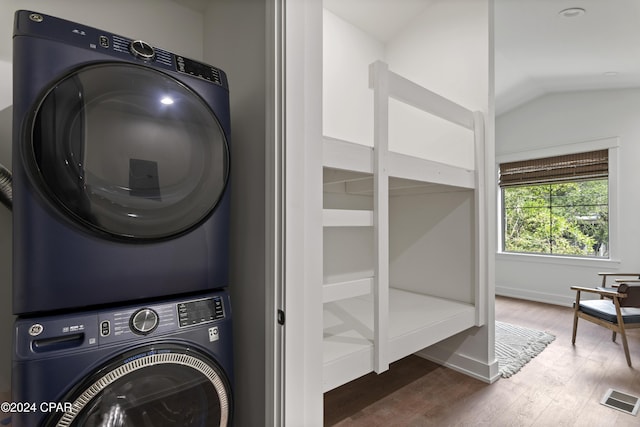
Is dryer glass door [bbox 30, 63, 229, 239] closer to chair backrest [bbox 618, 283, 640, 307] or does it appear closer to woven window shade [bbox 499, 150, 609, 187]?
chair backrest [bbox 618, 283, 640, 307]

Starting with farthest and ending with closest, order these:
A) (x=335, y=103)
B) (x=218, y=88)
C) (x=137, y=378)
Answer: (x=335, y=103) < (x=218, y=88) < (x=137, y=378)

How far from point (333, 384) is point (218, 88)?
123 cm

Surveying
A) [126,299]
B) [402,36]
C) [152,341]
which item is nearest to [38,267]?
[126,299]

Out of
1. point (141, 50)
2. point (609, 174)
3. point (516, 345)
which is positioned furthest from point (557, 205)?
point (141, 50)

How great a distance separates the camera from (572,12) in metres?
2.46

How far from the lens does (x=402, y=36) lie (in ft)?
8.96

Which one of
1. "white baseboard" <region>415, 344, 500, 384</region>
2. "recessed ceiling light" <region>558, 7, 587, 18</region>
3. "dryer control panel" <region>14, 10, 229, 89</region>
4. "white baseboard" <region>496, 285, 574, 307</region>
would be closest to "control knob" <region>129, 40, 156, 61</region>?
"dryer control panel" <region>14, 10, 229, 89</region>

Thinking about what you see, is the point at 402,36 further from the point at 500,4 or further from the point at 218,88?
the point at 218,88

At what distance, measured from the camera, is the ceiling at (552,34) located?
8.00 feet

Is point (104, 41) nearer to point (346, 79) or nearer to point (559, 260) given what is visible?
point (346, 79)

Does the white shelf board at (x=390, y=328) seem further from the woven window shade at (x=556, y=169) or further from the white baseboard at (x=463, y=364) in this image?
the woven window shade at (x=556, y=169)

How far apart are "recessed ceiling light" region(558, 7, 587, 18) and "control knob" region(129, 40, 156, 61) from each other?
9.91 feet

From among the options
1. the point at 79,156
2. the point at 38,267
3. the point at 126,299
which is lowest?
the point at 126,299

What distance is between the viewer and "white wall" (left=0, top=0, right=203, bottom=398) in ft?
3.76
